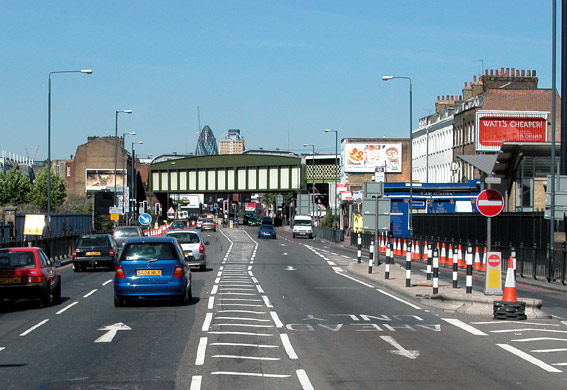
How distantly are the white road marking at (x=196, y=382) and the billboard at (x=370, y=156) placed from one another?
318ft

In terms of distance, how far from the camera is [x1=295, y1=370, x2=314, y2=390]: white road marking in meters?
9.35

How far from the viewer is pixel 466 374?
10281 mm

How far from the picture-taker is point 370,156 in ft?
351

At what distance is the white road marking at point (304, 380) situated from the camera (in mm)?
9348

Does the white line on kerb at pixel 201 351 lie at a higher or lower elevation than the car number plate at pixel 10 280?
lower

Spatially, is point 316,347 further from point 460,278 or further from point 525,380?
point 460,278

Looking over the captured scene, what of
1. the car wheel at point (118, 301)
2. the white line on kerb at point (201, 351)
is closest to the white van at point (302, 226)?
the car wheel at point (118, 301)

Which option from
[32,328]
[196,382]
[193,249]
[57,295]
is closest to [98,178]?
[193,249]

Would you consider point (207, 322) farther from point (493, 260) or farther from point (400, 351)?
point (493, 260)

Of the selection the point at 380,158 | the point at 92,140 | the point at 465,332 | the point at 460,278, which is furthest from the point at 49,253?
the point at 92,140

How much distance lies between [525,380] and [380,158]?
97.7m

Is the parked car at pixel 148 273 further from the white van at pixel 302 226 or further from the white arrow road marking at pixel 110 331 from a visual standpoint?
the white van at pixel 302 226

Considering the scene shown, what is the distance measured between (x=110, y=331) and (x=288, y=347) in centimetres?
359

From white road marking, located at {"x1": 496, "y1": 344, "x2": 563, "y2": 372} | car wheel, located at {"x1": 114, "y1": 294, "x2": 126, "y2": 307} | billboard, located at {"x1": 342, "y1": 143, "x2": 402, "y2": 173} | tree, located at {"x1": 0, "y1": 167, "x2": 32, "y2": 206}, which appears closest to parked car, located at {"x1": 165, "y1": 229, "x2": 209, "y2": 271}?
car wheel, located at {"x1": 114, "y1": 294, "x2": 126, "y2": 307}
